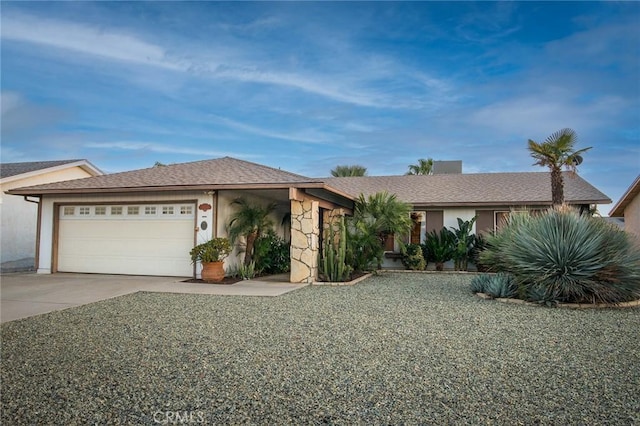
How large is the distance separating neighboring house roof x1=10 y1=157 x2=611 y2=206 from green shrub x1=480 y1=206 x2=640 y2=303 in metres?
4.95

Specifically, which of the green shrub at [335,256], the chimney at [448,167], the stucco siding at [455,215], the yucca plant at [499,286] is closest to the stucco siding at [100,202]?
the green shrub at [335,256]

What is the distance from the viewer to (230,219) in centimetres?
1290

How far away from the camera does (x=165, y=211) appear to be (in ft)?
42.3

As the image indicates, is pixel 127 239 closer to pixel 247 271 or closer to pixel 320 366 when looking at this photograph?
pixel 247 271

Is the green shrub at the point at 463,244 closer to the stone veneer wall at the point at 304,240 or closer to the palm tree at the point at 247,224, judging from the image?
the stone veneer wall at the point at 304,240

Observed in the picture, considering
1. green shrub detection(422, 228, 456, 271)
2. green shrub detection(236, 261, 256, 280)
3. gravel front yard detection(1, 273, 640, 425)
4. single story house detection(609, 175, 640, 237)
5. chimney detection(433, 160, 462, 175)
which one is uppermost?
chimney detection(433, 160, 462, 175)

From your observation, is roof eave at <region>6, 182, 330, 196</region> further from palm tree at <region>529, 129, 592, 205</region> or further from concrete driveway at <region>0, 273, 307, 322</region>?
palm tree at <region>529, 129, 592, 205</region>

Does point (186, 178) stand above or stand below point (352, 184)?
below

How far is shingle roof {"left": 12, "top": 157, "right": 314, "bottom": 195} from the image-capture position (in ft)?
39.0

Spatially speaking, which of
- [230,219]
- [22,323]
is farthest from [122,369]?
[230,219]

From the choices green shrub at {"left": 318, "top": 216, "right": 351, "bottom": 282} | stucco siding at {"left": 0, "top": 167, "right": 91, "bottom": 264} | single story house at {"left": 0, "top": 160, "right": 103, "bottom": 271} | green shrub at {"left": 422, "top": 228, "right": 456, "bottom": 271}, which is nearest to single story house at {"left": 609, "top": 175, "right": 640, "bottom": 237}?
green shrub at {"left": 422, "top": 228, "right": 456, "bottom": 271}

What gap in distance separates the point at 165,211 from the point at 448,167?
48.5ft

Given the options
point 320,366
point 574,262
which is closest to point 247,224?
point 574,262

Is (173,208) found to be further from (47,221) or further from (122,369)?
(122,369)
